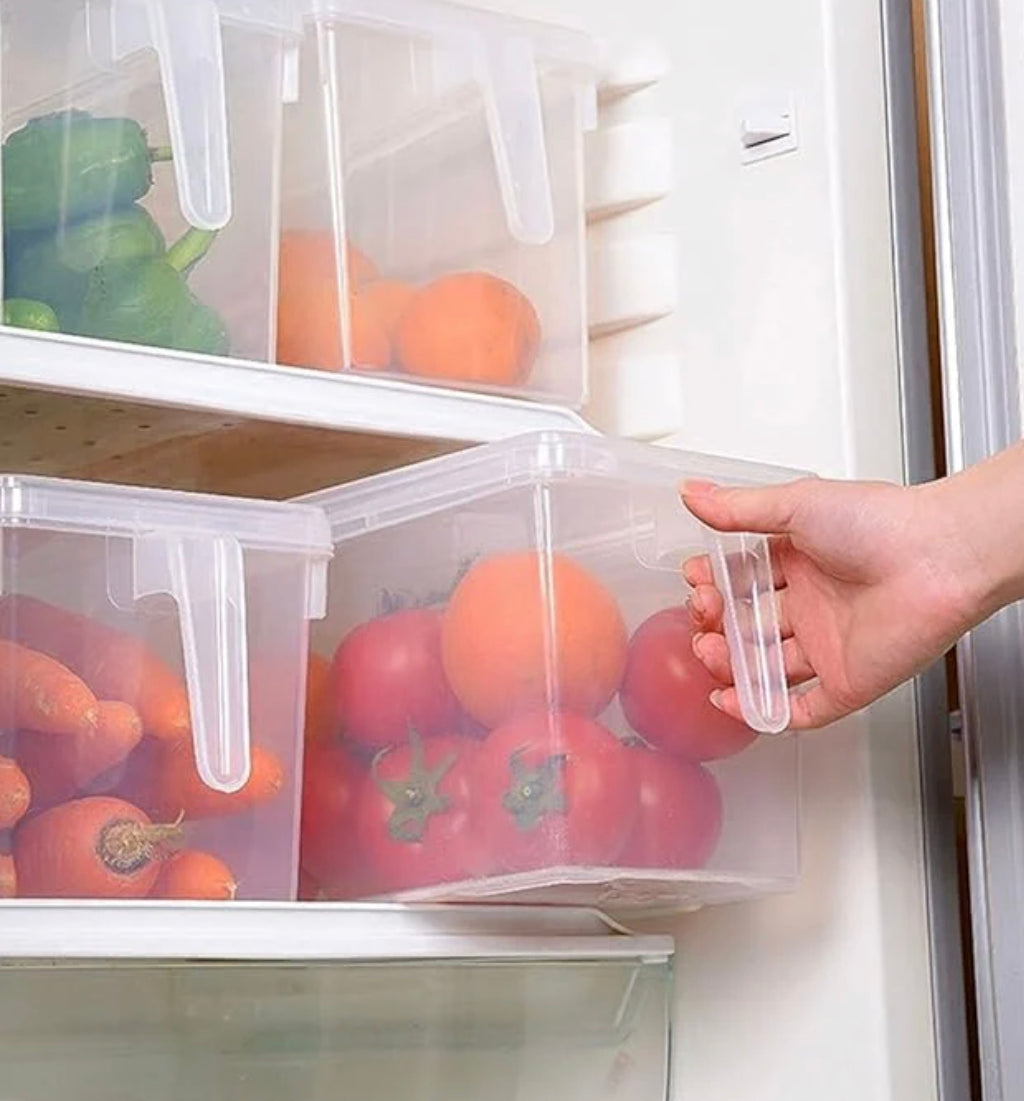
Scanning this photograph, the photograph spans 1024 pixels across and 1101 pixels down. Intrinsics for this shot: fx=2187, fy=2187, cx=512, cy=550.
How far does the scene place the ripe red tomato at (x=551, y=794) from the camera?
42.4 inches

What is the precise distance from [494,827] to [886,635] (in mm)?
230

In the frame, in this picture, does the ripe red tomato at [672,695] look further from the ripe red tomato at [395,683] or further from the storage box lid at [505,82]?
the storage box lid at [505,82]

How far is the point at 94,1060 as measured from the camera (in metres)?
1.09

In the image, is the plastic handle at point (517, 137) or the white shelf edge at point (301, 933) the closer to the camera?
the white shelf edge at point (301, 933)

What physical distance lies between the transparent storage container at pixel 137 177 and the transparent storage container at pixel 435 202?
6cm

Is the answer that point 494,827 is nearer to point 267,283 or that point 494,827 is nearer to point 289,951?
point 289,951

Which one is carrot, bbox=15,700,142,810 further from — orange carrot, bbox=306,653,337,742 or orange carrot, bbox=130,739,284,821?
orange carrot, bbox=306,653,337,742

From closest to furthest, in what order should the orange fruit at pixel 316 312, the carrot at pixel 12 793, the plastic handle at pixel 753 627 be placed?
the carrot at pixel 12 793, the plastic handle at pixel 753 627, the orange fruit at pixel 316 312

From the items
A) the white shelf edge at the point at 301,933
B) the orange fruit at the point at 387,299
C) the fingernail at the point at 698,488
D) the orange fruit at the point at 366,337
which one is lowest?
the white shelf edge at the point at 301,933

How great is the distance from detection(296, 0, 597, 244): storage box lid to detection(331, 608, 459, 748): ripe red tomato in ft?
0.92

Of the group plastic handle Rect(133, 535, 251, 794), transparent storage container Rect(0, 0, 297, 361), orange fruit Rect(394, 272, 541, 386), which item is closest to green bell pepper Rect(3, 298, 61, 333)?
transparent storage container Rect(0, 0, 297, 361)

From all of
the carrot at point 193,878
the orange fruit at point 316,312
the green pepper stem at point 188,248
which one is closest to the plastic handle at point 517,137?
the orange fruit at point 316,312

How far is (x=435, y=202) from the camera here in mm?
1294

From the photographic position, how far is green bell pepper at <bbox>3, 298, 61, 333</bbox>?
111 centimetres
